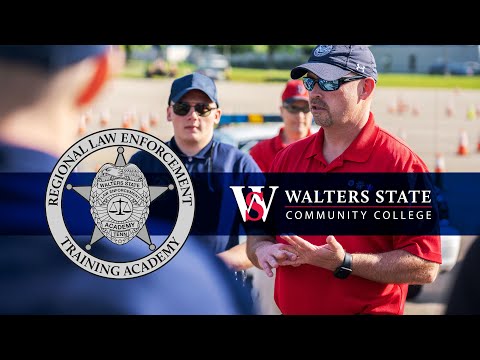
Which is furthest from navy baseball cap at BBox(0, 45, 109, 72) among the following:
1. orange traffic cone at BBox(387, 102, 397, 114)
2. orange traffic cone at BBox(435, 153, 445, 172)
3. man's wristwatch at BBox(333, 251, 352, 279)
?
orange traffic cone at BBox(435, 153, 445, 172)

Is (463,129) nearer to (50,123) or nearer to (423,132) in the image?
(423,132)

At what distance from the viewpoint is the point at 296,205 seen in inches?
161

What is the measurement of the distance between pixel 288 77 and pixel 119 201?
112 cm

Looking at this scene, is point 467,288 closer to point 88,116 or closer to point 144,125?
point 144,125

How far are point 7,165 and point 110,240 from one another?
26.6 inches

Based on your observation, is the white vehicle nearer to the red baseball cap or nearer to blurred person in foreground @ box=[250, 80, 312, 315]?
blurred person in foreground @ box=[250, 80, 312, 315]

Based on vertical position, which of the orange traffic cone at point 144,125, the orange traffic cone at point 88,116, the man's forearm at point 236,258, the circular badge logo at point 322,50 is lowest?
the man's forearm at point 236,258

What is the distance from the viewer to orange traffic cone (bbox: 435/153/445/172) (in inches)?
162

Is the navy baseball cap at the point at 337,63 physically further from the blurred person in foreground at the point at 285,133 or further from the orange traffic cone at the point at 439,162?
the orange traffic cone at the point at 439,162

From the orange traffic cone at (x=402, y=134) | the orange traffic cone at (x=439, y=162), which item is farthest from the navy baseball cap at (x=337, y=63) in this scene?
the orange traffic cone at (x=439, y=162)

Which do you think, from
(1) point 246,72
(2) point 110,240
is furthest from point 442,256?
(2) point 110,240

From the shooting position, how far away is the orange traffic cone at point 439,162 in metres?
4.11
